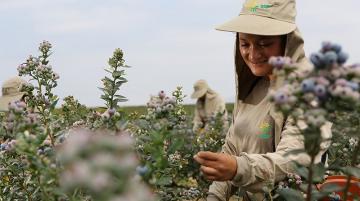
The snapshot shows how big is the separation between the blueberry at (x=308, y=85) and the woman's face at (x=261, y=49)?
59.9 inches

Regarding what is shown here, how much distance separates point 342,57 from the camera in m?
1.43

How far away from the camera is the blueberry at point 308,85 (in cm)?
136

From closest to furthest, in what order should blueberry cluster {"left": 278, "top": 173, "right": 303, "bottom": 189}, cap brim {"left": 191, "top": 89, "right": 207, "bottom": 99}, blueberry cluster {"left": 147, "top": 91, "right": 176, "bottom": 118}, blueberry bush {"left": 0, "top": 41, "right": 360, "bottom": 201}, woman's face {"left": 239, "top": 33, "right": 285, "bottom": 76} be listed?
1. blueberry bush {"left": 0, "top": 41, "right": 360, "bottom": 201}
2. blueberry cluster {"left": 147, "top": 91, "right": 176, "bottom": 118}
3. blueberry cluster {"left": 278, "top": 173, "right": 303, "bottom": 189}
4. woman's face {"left": 239, "top": 33, "right": 285, "bottom": 76}
5. cap brim {"left": 191, "top": 89, "right": 207, "bottom": 99}

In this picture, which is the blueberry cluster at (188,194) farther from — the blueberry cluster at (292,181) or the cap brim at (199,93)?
the cap brim at (199,93)

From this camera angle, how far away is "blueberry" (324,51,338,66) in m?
1.41

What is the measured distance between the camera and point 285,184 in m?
2.82

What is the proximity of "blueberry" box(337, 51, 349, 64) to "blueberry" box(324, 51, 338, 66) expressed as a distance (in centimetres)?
2

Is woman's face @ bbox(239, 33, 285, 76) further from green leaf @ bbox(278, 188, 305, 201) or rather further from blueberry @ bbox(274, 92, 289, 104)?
blueberry @ bbox(274, 92, 289, 104)

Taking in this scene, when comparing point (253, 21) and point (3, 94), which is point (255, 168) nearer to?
point (253, 21)

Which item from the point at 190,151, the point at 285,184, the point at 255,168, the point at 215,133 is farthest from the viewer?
the point at 215,133

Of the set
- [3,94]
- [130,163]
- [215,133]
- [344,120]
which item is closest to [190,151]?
[215,133]

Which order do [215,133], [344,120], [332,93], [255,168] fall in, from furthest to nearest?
[215,133]
[255,168]
[344,120]
[332,93]

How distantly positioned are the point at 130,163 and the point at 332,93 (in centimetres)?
74

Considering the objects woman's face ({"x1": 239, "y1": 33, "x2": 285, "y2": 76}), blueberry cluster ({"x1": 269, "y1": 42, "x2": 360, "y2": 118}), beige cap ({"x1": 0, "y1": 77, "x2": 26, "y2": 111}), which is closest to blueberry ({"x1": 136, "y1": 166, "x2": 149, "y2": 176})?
blueberry cluster ({"x1": 269, "y1": 42, "x2": 360, "y2": 118})
